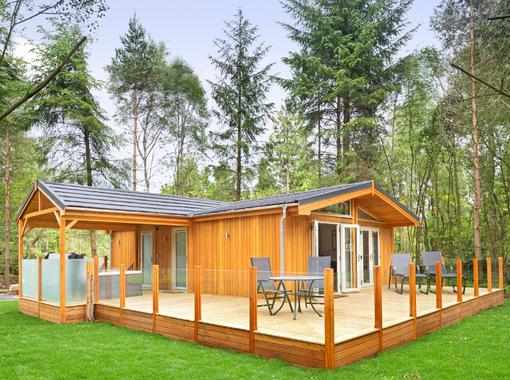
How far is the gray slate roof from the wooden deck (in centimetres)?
209

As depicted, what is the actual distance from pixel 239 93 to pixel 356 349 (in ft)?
51.1

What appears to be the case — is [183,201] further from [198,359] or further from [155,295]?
[198,359]

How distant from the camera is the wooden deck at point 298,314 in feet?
19.1

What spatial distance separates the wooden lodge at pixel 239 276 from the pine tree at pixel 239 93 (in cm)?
663

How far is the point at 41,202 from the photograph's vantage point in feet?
34.1

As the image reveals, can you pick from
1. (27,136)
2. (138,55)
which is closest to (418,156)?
(138,55)

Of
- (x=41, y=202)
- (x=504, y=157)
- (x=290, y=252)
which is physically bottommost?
(x=290, y=252)

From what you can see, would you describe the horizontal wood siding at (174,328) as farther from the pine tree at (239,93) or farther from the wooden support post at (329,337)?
the pine tree at (239,93)

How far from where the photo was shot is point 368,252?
11.7 metres

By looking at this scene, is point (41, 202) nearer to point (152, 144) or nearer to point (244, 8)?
point (152, 144)

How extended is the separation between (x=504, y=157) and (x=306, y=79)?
748cm

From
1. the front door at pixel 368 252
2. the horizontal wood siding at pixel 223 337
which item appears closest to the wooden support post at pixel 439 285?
the front door at pixel 368 252

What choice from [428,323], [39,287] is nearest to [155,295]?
[39,287]

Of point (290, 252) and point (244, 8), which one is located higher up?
point (244, 8)
